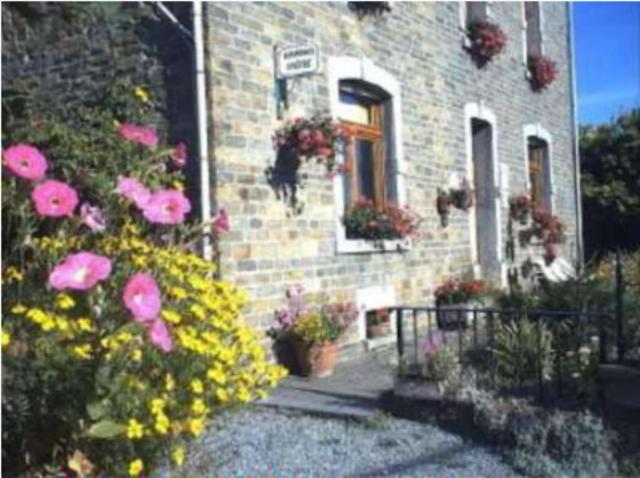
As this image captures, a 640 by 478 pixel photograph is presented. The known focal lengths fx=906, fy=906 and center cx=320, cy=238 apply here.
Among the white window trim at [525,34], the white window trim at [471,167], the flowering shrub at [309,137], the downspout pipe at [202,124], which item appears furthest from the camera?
the white window trim at [525,34]

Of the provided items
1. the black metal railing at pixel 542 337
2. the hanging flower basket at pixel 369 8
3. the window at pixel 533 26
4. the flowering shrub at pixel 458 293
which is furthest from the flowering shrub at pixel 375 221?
the window at pixel 533 26

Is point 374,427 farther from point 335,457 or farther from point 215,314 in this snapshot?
point 215,314

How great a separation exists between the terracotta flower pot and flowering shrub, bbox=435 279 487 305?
11.1 feet

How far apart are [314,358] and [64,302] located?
180 inches

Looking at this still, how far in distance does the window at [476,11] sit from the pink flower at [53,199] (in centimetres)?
993

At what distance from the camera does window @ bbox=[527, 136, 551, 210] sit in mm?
15797

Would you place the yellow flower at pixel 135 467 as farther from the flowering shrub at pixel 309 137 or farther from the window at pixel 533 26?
the window at pixel 533 26

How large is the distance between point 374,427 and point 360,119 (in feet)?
16.5

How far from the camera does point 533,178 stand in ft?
52.2

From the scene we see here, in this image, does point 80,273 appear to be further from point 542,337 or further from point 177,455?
point 542,337

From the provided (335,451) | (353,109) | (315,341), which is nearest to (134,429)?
(335,451)

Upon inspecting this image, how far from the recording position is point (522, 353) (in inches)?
245

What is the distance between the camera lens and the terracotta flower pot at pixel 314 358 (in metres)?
8.08

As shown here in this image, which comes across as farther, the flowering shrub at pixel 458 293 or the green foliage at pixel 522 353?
the flowering shrub at pixel 458 293
